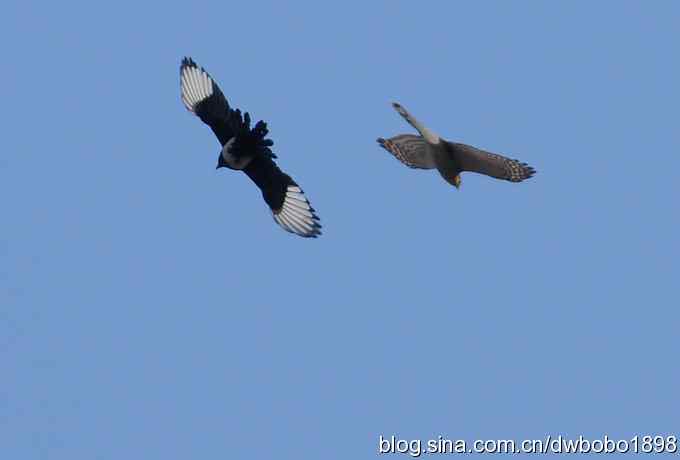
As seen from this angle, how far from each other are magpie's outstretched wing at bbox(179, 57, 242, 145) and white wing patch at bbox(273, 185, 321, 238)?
1261mm

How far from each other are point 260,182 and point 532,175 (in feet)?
13.0

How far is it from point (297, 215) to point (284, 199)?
1.05ft

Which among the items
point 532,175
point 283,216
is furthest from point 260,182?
point 532,175

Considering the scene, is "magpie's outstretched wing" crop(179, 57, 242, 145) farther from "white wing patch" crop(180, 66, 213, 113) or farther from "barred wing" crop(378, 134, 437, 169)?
"barred wing" crop(378, 134, 437, 169)

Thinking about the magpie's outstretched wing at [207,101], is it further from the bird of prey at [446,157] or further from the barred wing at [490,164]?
the barred wing at [490,164]

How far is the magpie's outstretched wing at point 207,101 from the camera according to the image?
16.4 metres

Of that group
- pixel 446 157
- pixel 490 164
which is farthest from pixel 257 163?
pixel 490 164

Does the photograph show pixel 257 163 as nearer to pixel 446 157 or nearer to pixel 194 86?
pixel 194 86

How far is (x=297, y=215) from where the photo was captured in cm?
1650

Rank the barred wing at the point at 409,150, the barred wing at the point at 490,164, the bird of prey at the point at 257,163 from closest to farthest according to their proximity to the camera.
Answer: the barred wing at the point at 490,164
the bird of prey at the point at 257,163
the barred wing at the point at 409,150

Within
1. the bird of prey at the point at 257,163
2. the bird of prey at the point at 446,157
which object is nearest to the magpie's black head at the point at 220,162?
the bird of prey at the point at 257,163

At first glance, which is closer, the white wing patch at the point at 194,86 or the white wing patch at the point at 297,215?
the white wing patch at the point at 297,215

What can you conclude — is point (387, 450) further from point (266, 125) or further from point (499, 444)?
Answer: point (266, 125)

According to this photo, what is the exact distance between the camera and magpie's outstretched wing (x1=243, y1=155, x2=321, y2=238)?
53.8 feet
